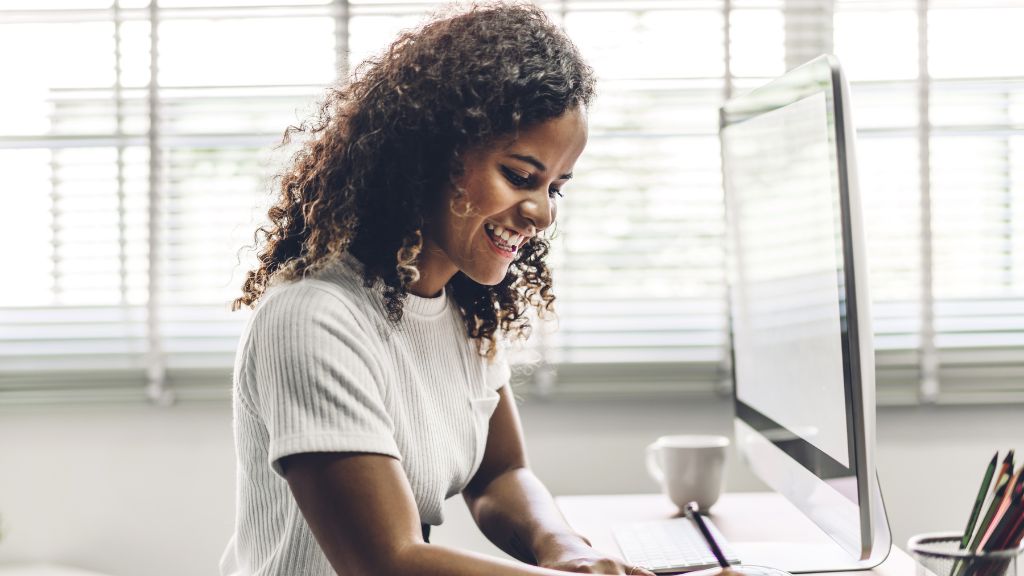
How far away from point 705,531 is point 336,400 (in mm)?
→ 617

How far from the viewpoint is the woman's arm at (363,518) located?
0.79 meters

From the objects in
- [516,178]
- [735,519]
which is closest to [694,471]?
[735,519]

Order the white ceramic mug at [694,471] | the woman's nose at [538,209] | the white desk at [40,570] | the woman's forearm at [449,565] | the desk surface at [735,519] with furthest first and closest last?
the white desk at [40,570] < the white ceramic mug at [694,471] < the desk surface at [735,519] < the woman's nose at [538,209] < the woman's forearm at [449,565]

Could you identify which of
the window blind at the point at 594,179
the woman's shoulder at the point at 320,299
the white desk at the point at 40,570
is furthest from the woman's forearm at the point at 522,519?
the white desk at the point at 40,570

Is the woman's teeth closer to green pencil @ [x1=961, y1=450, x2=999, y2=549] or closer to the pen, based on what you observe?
the pen

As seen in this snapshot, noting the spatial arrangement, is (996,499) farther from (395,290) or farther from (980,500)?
(395,290)

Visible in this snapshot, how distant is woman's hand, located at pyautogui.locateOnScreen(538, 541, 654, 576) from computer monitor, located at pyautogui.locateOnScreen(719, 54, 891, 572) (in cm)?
25

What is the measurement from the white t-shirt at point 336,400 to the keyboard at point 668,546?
25 centimetres

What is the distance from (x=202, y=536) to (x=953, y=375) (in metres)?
1.72

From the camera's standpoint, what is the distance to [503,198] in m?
0.98

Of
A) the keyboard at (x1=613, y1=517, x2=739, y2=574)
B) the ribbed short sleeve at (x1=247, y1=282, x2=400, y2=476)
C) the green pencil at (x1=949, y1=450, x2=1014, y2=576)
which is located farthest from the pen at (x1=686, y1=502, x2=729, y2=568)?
the ribbed short sleeve at (x1=247, y1=282, x2=400, y2=476)

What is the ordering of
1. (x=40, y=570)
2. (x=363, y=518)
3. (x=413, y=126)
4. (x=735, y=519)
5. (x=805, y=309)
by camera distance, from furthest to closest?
1. (x=40, y=570)
2. (x=735, y=519)
3. (x=805, y=309)
4. (x=413, y=126)
5. (x=363, y=518)

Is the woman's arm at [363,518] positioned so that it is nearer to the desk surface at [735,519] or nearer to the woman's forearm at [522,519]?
the woman's forearm at [522,519]

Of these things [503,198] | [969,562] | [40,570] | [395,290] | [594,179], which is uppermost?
[594,179]
